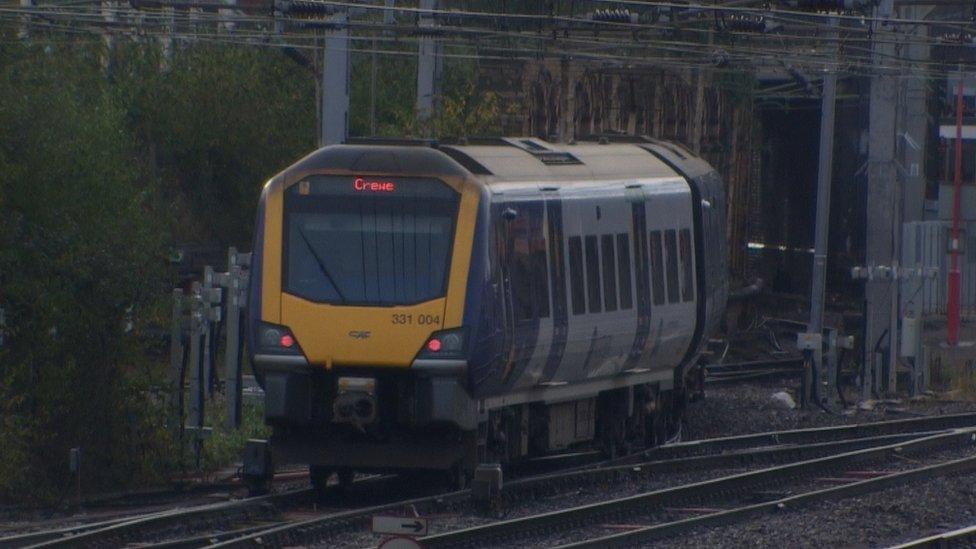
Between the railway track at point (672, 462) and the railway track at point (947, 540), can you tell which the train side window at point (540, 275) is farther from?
the railway track at point (947, 540)

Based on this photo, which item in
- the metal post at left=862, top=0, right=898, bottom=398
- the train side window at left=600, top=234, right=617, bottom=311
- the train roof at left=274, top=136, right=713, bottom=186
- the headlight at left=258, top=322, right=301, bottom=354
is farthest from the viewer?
the metal post at left=862, top=0, right=898, bottom=398

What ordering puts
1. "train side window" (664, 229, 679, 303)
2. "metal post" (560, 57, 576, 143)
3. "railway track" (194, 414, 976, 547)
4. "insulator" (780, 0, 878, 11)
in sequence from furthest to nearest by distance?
1. "metal post" (560, 57, 576, 143)
2. "train side window" (664, 229, 679, 303)
3. "insulator" (780, 0, 878, 11)
4. "railway track" (194, 414, 976, 547)

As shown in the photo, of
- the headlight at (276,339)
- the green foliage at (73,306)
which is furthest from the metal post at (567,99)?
the headlight at (276,339)

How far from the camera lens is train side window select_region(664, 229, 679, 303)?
19.0 m

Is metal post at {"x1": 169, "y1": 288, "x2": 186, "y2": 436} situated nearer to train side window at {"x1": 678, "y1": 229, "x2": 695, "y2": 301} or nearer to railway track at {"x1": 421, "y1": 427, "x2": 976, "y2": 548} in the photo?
railway track at {"x1": 421, "y1": 427, "x2": 976, "y2": 548}

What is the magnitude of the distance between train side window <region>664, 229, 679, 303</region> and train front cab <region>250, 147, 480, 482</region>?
474 centimetres

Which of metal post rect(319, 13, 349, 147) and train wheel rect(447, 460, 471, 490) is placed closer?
train wheel rect(447, 460, 471, 490)

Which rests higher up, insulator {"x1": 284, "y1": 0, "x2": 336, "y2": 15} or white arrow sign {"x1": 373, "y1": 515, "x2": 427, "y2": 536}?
insulator {"x1": 284, "y1": 0, "x2": 336, "y2": 15}

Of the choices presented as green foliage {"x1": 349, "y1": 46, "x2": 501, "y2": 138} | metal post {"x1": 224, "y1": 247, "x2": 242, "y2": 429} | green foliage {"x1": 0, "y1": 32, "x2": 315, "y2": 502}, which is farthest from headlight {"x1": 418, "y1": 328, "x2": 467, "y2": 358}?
green foliage {"x1": 349, "y1": 46, "x2": 501, "y2": 138}

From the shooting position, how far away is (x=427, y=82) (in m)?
22.7

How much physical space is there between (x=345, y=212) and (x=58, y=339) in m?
2.92

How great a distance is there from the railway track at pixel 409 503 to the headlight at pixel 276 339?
1.20 meters

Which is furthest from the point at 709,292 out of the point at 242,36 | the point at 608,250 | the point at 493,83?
the point at 493,83

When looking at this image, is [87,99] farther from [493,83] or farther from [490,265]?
[490,265]
